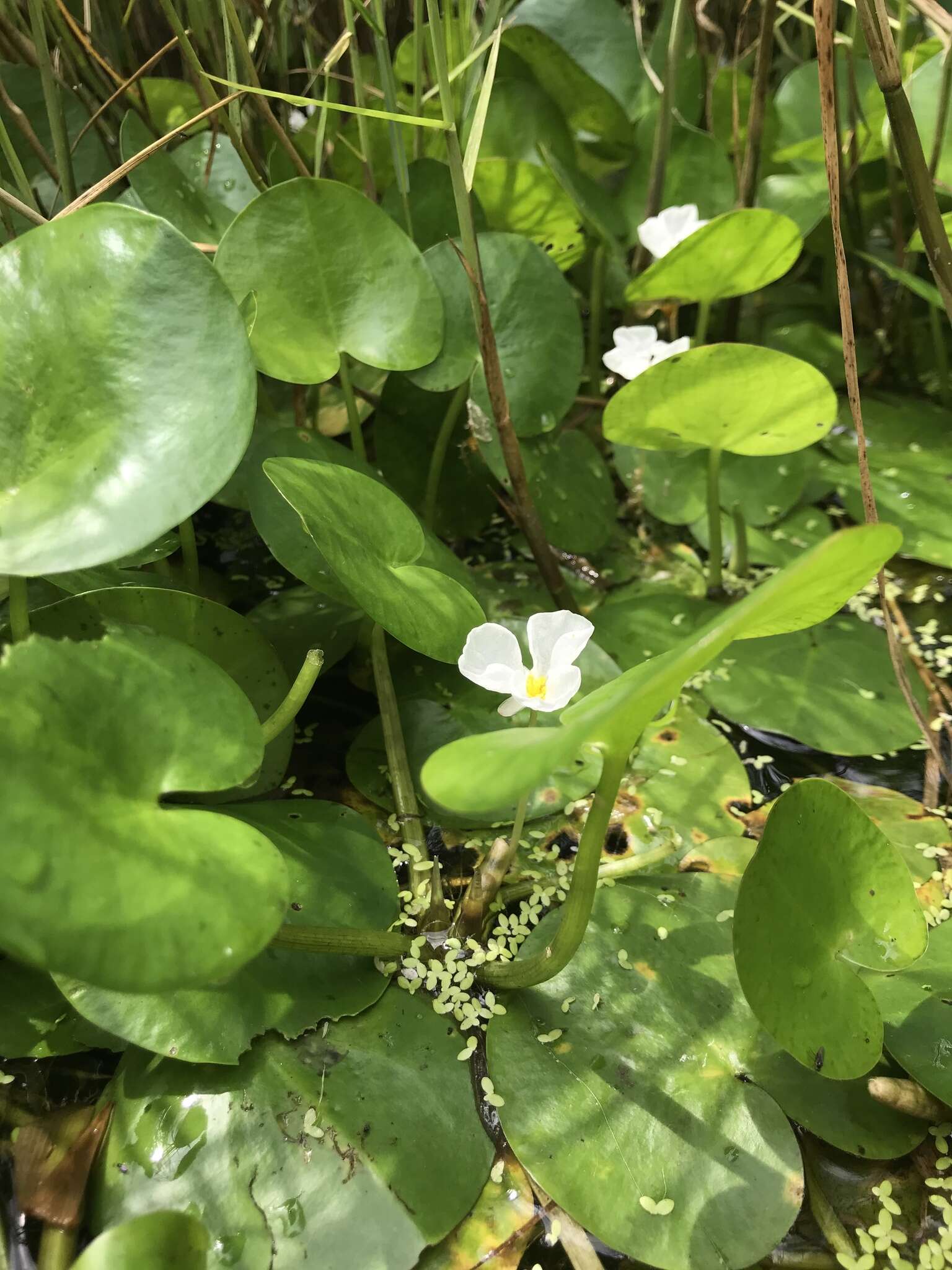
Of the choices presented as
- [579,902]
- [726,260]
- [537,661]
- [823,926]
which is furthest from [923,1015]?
[726,260]

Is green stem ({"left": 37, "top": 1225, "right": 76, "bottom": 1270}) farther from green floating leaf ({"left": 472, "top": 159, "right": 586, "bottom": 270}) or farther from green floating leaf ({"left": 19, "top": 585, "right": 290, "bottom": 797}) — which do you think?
green floating leaf ({"left": 472, "top": 159, "right": 586, "bottom": 270})

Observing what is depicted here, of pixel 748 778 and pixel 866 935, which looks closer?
pixel 866 935

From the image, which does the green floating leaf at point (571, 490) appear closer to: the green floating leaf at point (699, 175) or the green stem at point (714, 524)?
the green stem at point (714, 524)

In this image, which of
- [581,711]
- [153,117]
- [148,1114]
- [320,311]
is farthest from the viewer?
[153,117]

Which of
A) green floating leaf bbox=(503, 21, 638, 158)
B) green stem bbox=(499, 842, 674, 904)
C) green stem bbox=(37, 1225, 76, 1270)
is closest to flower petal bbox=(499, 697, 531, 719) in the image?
green stem bbox=(499, 842, 674, 904)

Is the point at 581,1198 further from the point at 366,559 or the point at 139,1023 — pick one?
the point at 366,559

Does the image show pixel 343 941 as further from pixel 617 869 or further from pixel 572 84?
pixel 572 84

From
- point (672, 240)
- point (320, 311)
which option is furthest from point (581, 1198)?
point (672, 240)
